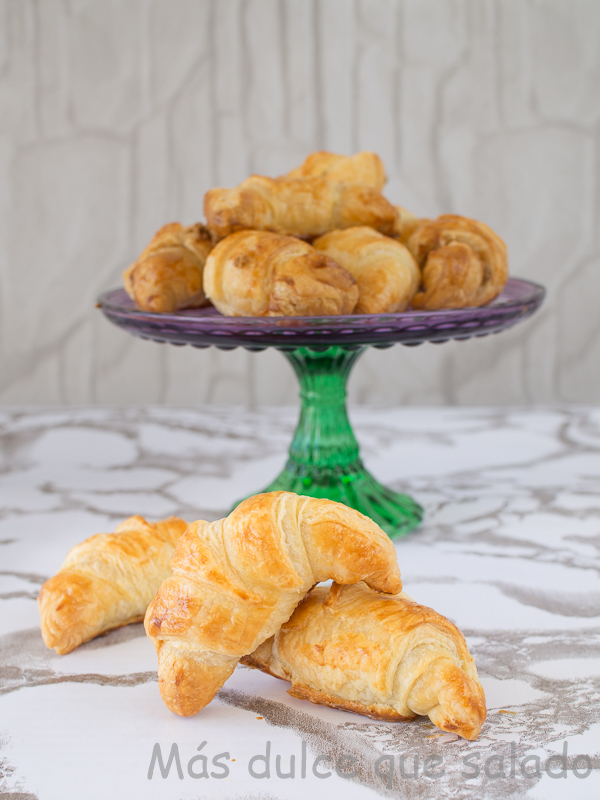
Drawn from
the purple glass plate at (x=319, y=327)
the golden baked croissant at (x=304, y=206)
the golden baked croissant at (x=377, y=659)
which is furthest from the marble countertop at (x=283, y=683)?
the golden baked croissant at (x=304, y=206)

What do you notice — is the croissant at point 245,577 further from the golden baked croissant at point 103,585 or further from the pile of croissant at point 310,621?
the golden baked croissant at point 103,585

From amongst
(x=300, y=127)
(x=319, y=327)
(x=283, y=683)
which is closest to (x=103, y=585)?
(x=283, y=683)

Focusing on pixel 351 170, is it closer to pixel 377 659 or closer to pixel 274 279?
pixel 274 279

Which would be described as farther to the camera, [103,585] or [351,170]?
[351,170]

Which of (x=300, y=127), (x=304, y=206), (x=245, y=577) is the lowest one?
(x=245, y=577)

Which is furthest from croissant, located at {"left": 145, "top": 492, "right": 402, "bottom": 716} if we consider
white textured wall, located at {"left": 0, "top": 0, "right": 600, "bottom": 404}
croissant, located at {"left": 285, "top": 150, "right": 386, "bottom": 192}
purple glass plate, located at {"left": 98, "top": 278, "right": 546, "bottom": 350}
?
white textured wall, located at {"left": 0, "top": 0, "right": 600, "bottom": 404}

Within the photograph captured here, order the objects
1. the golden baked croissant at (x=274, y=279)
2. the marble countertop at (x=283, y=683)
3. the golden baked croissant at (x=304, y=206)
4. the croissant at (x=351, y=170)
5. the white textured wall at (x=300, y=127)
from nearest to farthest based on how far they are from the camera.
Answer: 1. the marble countertop at (x=283, y=683)
2. the golden baked croissant at (x=274, y=279)
3. the golden baked croissant at (x=304, y=206)
4. the croissant at (x=351, y=170)
5. the white textured wall at (x=300, y=127)

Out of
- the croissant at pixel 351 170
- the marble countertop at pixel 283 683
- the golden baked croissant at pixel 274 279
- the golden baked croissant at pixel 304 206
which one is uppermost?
the croissant at pixel 351 170
